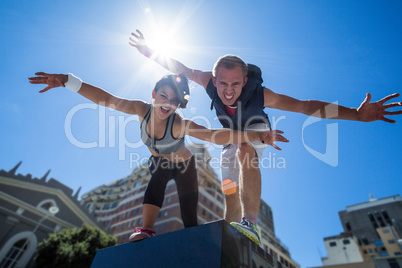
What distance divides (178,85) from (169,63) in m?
0.82

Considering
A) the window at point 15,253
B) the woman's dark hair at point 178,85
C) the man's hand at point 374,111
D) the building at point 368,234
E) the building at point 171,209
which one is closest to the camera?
the man's hand at point 374,111

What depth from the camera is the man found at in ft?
7.95

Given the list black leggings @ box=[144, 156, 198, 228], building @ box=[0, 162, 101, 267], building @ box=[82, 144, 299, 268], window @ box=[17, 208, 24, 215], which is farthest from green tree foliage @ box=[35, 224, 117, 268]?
black leggings @ box=[144, 156, 198, 228]

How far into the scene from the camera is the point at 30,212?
24562mm

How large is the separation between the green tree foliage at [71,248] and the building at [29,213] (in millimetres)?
3322

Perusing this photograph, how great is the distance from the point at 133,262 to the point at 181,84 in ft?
7.45

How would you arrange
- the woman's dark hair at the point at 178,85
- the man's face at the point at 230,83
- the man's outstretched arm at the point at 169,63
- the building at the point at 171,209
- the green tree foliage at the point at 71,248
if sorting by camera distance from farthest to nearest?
the building at the point at 171,209 < the green tree foliage at the point at 71,248 < the man's outstretched arm at the point at 169,63 < the woman's dark hair at the point at 178,85 < the man's face at the point at 230,83

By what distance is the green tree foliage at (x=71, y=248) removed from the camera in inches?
748

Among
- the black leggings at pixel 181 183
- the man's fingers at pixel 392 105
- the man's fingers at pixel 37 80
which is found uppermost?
the man's fingers at pixel 392 105

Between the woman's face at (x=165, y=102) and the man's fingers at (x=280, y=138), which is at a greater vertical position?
the woman's face at (x=165, y=102)

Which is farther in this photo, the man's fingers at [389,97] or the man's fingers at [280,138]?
the man's fingers at [389,97]

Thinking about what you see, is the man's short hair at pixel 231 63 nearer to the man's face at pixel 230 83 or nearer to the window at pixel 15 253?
the man's face at pixel 230 83

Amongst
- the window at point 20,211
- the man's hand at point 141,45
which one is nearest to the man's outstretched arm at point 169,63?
the man's hand at point 141,45

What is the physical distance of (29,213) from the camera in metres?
24.5
